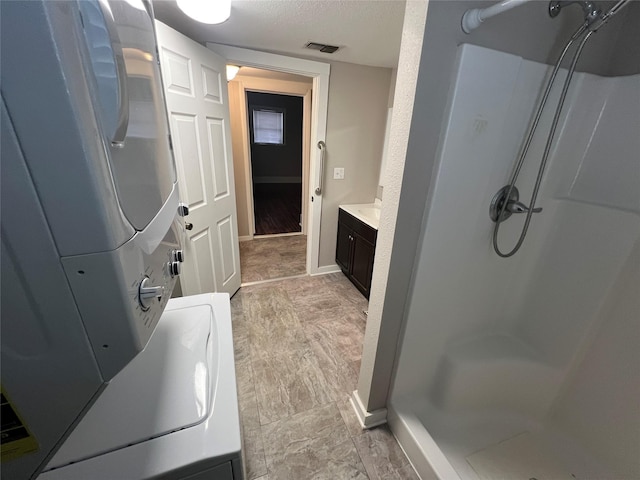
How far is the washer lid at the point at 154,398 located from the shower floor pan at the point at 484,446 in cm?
105

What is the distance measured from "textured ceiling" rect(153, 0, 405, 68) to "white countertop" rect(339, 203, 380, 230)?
4.24 ft

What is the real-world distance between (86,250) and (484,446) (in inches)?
71.8

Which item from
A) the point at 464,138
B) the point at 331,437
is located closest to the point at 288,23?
the point at 464,138

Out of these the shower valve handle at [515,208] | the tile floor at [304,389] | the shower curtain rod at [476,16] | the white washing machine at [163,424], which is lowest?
the tile floor at [304,389]


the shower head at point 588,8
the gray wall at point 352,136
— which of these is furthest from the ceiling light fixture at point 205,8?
the shower head at point 588,8

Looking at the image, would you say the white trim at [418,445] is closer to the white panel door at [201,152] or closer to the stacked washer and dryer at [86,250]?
the stacked washer and dryer at [86,250]

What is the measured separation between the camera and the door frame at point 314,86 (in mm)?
1966

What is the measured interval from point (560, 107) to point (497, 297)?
904 mm

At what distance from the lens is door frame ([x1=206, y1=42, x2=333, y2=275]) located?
1966 millimetres

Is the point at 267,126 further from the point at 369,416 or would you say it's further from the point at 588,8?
the point at 369,416

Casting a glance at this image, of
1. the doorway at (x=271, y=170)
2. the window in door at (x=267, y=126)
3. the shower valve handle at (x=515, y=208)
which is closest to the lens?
the shower valve handle at (x=515, y=208)

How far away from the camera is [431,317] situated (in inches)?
48.5

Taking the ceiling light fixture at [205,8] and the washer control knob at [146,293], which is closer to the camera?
the washer control knob at [146,293]

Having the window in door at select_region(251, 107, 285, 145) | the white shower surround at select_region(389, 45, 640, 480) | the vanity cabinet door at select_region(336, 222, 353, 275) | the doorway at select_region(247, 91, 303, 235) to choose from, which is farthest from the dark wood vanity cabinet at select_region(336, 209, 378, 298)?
the window in door at select_region(251, 107, 285, 145)
